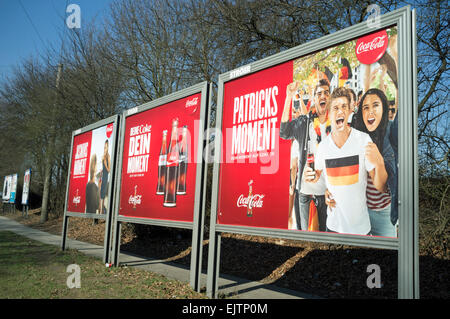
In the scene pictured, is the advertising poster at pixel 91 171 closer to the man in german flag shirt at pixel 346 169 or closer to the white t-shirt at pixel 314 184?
the white t-shirt at pixel 314 184

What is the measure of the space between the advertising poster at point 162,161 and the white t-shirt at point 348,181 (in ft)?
9.25

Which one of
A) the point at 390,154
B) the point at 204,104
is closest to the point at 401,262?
the point at 390,154

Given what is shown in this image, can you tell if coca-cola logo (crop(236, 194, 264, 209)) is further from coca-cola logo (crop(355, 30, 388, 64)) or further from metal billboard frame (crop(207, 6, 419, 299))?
coca-cola logo (crop(355, 30, 388, 64))

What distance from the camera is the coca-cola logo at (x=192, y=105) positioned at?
6911 mm

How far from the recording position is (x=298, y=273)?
8.08 m

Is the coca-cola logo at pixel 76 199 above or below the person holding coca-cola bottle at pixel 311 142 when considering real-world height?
below

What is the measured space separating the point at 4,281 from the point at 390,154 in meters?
6.64

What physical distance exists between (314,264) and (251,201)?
12.4ft

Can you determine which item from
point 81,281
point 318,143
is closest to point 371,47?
point 318,143

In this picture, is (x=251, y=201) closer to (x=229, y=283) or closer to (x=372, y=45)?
(x=229, y=283)

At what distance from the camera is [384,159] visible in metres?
3.97

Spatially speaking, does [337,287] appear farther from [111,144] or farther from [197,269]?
[111,144]

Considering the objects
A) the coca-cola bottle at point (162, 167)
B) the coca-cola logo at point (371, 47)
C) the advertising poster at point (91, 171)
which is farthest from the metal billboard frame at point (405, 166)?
the advertising poster at point (91, 171)
